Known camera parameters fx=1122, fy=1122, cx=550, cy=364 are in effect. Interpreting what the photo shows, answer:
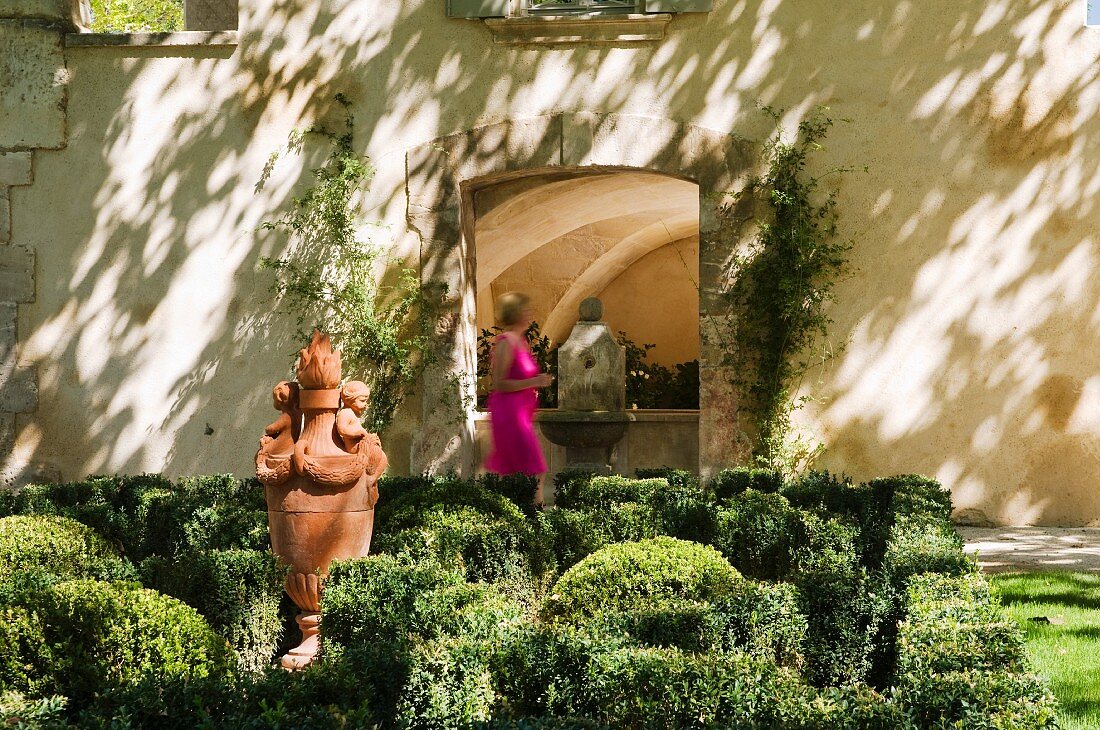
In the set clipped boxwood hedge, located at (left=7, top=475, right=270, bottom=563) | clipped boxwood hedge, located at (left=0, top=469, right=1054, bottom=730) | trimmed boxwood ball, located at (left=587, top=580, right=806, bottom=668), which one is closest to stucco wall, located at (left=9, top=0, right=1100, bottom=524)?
clipped boxwood hedge, located at (left=7, top=475, right=270, bottom=563)

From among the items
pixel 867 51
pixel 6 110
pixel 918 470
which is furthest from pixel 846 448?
pixel 6 110

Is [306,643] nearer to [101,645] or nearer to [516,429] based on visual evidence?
[101,645]

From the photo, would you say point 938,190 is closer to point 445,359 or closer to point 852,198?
point 852,198

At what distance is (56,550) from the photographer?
452 cm

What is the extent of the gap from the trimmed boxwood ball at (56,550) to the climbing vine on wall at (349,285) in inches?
121

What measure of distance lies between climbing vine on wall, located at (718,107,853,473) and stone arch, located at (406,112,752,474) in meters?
0.13

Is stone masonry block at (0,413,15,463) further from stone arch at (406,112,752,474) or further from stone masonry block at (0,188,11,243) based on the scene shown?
stone arch at (406,112,752,474)

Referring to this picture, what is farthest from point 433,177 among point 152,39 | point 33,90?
point 33,90

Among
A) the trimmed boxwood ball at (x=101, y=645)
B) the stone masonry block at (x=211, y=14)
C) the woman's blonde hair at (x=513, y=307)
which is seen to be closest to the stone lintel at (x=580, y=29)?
→ the woman's blonde hair at (x=513, y=307)

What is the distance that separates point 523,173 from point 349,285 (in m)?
1.48

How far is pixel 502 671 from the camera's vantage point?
9.65 feet

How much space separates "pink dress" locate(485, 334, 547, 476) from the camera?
6.40 meters

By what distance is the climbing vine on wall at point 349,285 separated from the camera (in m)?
7.91

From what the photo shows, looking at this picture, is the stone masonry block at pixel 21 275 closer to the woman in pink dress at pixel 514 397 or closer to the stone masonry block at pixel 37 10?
the stone masonry block at pixel 37 10
